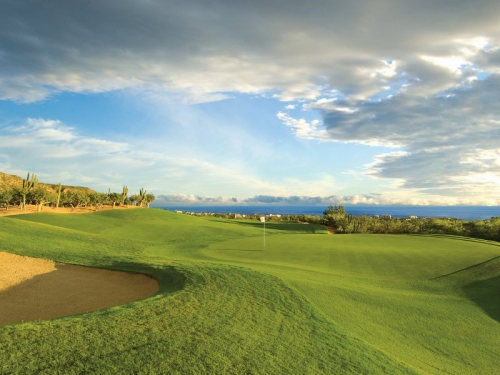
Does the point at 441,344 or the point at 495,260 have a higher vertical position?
the point at 495,260

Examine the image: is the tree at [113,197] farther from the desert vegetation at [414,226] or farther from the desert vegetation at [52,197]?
the desert vegetation at [414,226]

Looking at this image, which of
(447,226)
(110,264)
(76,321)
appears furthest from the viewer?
(447,226)

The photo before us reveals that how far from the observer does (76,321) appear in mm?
7184

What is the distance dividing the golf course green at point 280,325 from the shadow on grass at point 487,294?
0.13 ft

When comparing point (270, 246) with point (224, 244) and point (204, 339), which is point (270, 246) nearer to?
point (224, 244)

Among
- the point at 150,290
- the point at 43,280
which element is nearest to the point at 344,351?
the point at 150,290

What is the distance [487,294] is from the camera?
13.4 m

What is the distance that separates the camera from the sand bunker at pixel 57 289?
1009 centimetres

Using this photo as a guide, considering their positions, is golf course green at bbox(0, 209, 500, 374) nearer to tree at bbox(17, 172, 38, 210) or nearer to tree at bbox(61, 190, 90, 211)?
tree at bbox(17, 172, 38, 210)

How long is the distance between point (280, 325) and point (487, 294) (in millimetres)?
10033

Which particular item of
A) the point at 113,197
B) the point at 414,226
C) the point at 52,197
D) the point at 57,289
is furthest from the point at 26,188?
the point at 414,226

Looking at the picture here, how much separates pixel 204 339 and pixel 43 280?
32.1ft

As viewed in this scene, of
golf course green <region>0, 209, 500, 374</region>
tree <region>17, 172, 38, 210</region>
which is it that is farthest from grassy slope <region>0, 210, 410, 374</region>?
tree <region>17, 172, 38, 210</region>

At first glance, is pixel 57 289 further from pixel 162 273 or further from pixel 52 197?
pixel 52 197
